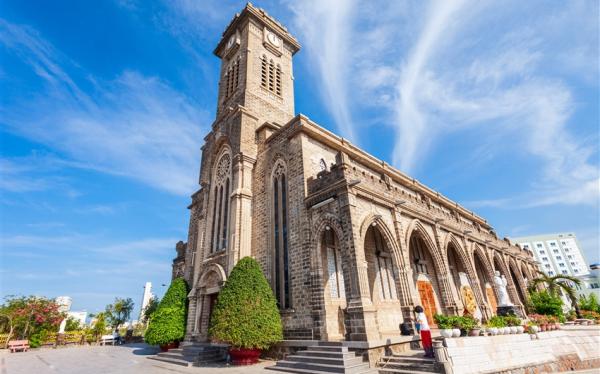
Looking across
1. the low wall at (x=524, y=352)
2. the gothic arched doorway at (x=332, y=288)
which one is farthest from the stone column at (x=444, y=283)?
the gothic arched doorway at (x=332, y=288)

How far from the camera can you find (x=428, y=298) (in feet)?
51.9

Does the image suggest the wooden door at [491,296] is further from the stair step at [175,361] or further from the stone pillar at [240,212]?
the stair step at [175,361]

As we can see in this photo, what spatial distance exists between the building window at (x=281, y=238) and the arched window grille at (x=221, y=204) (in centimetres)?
359

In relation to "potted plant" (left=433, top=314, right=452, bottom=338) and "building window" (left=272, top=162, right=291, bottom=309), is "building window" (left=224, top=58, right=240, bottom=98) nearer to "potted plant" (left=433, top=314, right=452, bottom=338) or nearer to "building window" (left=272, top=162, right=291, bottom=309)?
"building window" (left=272, top=162, right=291, bottom=309)

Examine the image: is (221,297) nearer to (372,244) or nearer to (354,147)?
(372,244)

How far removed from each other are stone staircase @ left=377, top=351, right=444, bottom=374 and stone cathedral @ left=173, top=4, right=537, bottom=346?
25.7 inches

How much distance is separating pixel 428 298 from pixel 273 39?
2183 cm

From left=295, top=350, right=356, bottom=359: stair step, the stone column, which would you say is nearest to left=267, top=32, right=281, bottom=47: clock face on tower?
the stone column

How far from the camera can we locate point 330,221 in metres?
11.6

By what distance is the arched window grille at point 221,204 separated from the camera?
16.5 meters

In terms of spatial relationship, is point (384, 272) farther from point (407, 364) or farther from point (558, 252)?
point (558, 252)

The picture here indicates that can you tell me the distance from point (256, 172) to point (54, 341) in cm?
2327

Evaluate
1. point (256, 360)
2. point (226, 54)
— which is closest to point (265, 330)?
point (256, 360)

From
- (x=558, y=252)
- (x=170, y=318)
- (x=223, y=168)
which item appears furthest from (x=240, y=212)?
(x=558, y=252)
